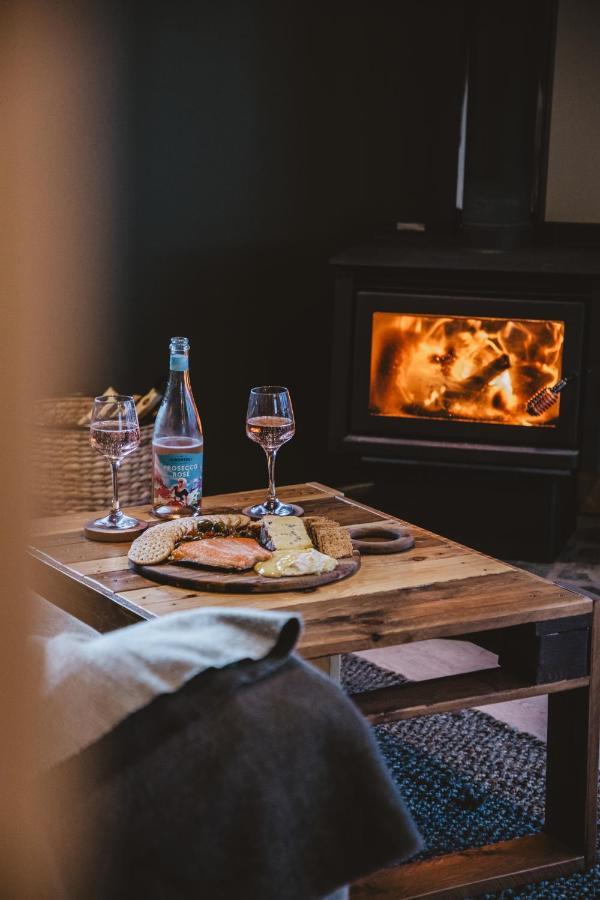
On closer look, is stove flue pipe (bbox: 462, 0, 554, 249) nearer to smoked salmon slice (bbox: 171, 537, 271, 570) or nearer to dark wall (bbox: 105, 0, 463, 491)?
dark wall (bbox: 105, 0, 463, 491)

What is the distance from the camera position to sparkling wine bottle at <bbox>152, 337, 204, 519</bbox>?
2.04 meters

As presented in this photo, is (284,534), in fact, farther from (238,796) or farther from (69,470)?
(69,470)

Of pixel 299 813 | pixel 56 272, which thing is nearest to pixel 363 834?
pixel 299 813

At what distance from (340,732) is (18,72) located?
2.36 ft

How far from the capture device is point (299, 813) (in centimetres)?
98

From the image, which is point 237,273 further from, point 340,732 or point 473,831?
point 340,732

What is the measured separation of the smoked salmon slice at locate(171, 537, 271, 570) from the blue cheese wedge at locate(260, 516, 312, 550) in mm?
18

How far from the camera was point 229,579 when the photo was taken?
5.64 ft

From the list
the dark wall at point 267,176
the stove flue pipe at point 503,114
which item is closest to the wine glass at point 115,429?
the dark wall at point 267,176

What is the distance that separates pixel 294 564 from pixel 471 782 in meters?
0.63

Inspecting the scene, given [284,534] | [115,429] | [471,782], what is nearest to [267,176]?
[115,429]

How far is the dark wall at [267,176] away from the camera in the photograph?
3.42 meters

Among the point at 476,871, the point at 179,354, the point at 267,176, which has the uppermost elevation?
the point at 267,176

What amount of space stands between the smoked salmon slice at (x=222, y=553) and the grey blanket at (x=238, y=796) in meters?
0.71
